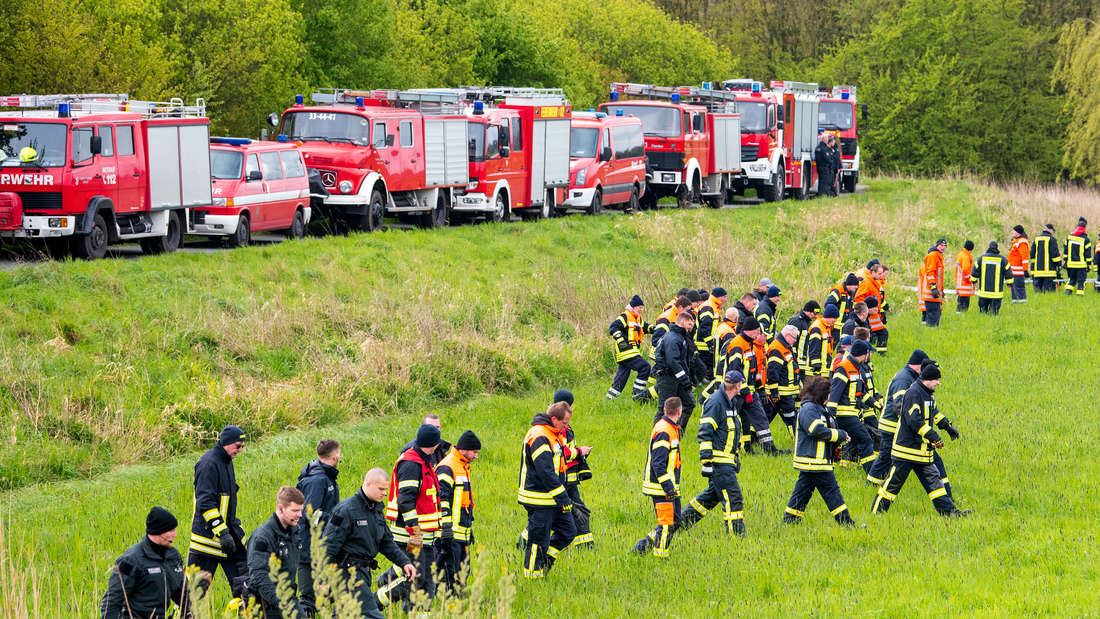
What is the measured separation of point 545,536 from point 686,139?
26.1 m

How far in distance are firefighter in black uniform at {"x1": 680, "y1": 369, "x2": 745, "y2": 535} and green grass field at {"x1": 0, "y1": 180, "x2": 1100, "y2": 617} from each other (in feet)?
0.85

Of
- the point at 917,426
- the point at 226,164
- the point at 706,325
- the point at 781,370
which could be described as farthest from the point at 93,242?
the point at 917,426

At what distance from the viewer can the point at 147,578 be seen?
8203mm

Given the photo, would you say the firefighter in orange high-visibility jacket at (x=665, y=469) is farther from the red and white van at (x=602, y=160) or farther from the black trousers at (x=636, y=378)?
the red and white van at (x=602, y=160)

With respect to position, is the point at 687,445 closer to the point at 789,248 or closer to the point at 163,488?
the point at 163,488

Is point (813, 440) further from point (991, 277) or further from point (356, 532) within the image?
point (991, 277)

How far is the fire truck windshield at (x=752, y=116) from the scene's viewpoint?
39.5 m

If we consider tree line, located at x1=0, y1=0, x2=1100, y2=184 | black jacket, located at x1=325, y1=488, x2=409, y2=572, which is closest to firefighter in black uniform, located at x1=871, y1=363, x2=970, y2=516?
black jacket, located at x1=325, y1=488, x2=409, y2=572

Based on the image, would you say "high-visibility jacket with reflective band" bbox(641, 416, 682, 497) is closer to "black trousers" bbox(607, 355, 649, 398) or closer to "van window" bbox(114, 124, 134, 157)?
"black trousers" bbox(607, 355, 649, 398)

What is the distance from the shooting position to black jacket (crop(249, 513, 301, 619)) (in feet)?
28.3

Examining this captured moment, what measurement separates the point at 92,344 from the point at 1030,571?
1244 centimetres

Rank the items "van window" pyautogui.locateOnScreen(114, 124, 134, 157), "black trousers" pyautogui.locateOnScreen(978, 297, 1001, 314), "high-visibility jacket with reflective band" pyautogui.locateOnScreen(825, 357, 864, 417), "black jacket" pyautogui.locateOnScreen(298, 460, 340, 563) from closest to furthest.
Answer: "black jacket" pyautogui.locateOnScreen(298, 460, 340, 563) < "high-visibility jacket with reflective band" pyautogui.locateOnScreen(825, 357, 864, 417) < "van window" pyautogui.locateOnScreen(114, 124, 134, 157) < "black trousers" pyautogui.locateOnScreen(978, 297, 1001, 314)

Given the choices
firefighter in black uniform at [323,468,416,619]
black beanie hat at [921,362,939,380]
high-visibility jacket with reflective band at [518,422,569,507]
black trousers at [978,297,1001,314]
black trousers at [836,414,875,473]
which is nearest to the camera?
firefighter in black uniform at [323,468,416,619]

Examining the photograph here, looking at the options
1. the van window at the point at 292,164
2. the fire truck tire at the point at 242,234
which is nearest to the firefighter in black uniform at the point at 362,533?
the fire truck tire at the point at 242,234
